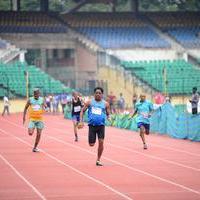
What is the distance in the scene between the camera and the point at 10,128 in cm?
3566

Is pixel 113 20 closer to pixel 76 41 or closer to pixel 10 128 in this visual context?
pixel 76 41

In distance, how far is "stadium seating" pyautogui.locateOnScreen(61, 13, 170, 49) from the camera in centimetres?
6438

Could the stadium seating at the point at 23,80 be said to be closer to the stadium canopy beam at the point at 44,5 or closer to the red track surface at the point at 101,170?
the stadium canopy beam at the point at 44,5

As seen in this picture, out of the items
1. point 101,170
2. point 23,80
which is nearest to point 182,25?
point 23,80

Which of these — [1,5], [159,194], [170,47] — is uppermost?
[1,5]

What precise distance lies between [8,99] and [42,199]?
40216 millimetres

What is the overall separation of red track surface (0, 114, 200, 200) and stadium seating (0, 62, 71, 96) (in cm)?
2719

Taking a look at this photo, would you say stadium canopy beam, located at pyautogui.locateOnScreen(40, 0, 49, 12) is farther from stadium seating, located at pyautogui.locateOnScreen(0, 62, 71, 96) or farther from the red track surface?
the red track surface

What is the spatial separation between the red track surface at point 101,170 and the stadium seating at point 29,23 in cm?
3546

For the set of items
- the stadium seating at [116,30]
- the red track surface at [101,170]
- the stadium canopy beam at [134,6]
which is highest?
the stadium canopy beam at [134,6]

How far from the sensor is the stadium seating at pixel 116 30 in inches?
2534

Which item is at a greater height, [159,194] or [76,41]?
[76,41]

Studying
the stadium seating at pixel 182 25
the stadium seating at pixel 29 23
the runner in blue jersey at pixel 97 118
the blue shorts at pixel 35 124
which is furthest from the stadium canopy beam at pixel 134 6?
the runner in blue jersey at pixel 97 118

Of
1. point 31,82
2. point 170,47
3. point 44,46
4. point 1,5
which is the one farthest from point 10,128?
point 1,5
